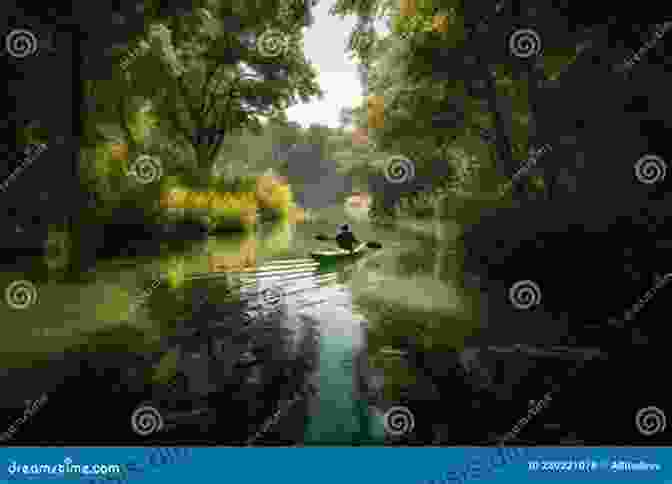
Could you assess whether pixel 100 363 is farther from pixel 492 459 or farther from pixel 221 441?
pixel 492 459

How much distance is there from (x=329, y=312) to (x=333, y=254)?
4068mm

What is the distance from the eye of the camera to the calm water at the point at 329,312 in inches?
155

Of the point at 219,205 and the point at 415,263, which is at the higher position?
the point at 219,205

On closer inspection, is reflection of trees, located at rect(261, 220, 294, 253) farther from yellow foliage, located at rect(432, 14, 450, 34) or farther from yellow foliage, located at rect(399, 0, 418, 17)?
yellow foliage, located at rect(432, 14, 450, 34)

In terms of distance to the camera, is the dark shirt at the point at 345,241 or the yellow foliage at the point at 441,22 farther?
the dark shirt at the point at 345,241

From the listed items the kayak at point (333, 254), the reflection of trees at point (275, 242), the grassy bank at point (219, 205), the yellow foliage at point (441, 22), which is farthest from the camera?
the grassy bank at point (219, 205)

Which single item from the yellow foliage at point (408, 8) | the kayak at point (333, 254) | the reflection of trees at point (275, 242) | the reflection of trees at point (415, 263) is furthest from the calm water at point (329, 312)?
the yellow foliage at point (408, 8)

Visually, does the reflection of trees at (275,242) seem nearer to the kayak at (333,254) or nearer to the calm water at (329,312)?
the calm water at (329,312)

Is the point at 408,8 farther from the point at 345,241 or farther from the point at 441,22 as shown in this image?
the point at 345,241

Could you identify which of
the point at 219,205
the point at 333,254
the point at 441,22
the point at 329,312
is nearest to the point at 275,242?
the point at 219,205

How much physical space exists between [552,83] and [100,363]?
759 cm

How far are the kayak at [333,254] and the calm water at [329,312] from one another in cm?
29

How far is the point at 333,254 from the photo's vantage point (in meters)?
10.2

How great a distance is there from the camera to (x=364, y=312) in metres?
6.20
